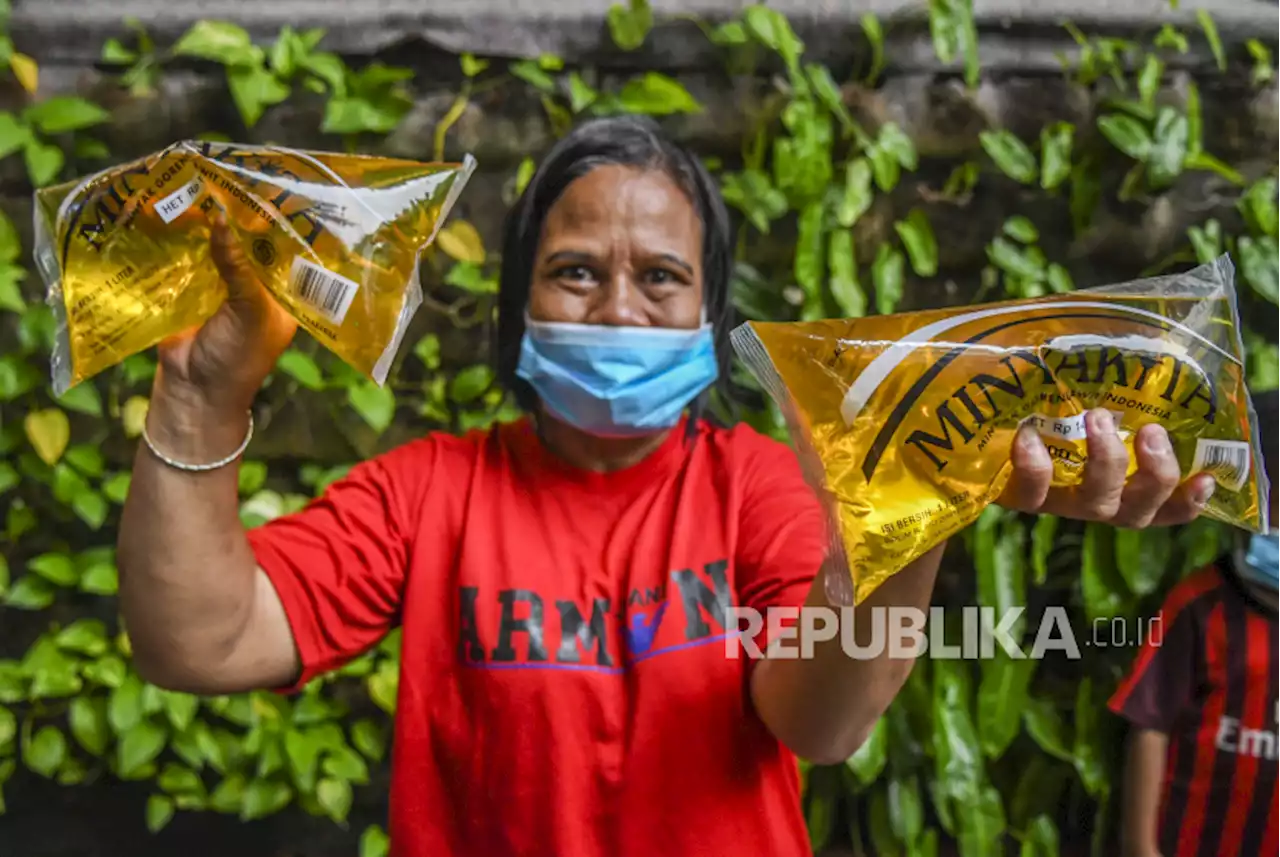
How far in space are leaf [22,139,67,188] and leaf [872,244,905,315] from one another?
106cm

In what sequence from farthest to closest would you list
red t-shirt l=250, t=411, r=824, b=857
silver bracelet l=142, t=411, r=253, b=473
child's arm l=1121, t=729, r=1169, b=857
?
child's arm l=1121, t=729, r=1169, b=857
red t-shirt l=250, t=411, r=824, b=857
silver bracelet l=142, t=411, r=253, b=473

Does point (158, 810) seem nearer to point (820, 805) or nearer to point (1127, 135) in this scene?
point (820, 805)

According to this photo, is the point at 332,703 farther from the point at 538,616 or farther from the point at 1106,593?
the point at 1106,593

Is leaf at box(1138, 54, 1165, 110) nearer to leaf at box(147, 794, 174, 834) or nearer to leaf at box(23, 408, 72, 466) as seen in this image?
leaf at box(23, 408, 72, 466)

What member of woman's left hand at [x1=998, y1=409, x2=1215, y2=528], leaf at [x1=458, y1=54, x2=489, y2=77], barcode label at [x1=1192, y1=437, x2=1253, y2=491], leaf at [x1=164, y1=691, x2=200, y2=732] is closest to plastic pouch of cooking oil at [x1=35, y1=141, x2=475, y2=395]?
woman's left hand at [x1=998, y1=409, x2=1215, y2=528]

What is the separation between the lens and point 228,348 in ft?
1.73

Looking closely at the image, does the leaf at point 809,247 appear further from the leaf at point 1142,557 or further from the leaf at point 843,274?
the leaf at point 1142,557

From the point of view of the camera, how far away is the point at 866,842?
118 centimetres

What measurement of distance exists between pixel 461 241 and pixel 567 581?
59 cm

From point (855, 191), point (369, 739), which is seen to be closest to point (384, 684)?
point (369, 739)

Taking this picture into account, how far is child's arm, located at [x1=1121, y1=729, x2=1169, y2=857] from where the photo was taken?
1.00m

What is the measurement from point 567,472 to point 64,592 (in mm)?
871

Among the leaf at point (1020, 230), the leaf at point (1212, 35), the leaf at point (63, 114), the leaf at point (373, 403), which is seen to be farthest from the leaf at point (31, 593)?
the leaf at point (1212, 35)

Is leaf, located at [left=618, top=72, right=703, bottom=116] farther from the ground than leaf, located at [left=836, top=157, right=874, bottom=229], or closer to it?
farther from the ground
